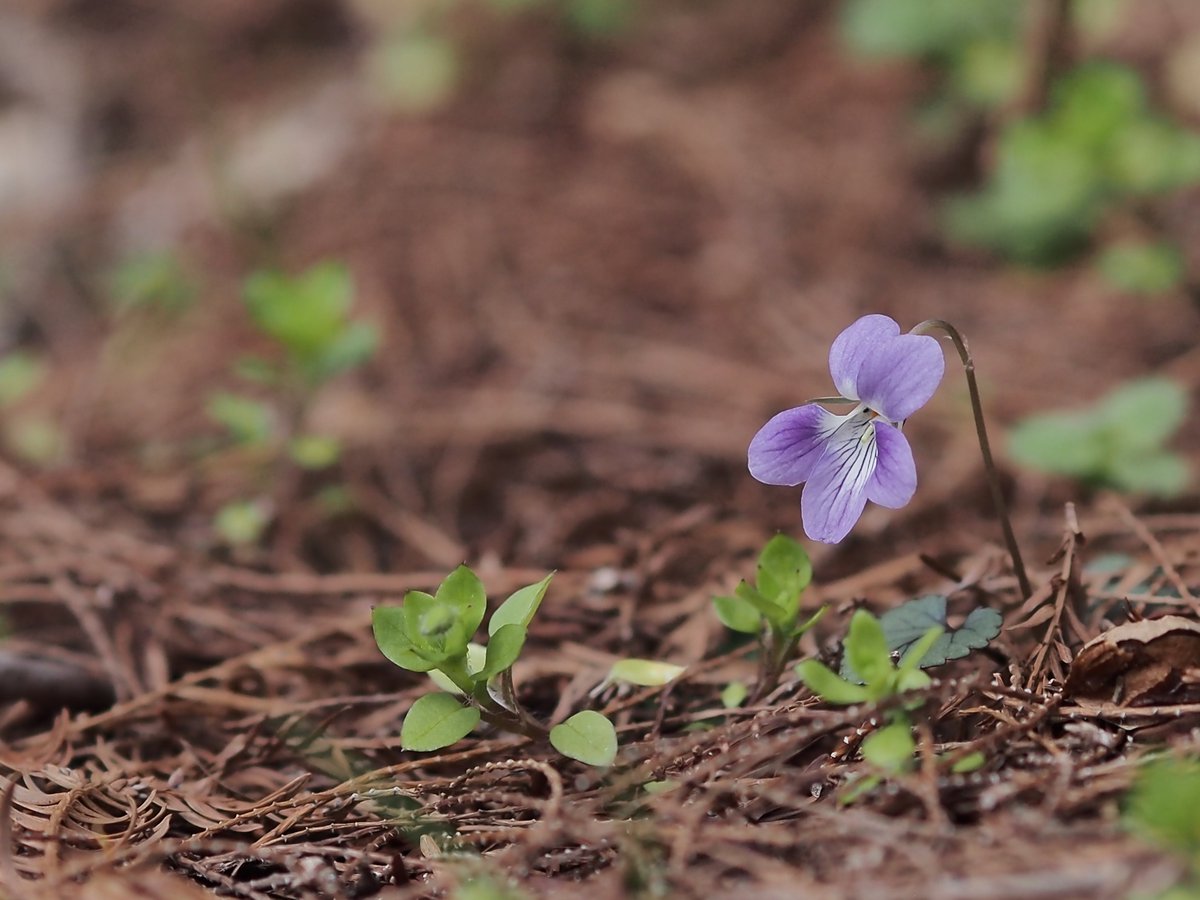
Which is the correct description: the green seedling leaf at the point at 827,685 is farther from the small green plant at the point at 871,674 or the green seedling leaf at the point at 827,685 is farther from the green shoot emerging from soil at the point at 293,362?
the green shoot emerging from soil at the point at 293,362

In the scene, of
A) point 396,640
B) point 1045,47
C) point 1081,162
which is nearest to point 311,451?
point 396,640

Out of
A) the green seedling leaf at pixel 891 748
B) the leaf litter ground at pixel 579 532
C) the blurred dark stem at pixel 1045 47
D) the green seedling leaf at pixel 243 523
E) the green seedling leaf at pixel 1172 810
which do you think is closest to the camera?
the green seedling leaf at pixel 1172 810

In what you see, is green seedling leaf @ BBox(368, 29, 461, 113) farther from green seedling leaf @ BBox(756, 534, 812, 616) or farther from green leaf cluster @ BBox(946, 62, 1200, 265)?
green seedling leaf @ BBox(756, 534, 812, 616)

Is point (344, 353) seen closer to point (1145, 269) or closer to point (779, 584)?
point (779, 584)

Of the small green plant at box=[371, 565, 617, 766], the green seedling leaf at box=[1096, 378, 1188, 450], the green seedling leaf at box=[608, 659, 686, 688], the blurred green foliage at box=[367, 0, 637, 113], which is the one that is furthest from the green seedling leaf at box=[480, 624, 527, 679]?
the blurred green foliage at box=[367, 0, 637, 113]

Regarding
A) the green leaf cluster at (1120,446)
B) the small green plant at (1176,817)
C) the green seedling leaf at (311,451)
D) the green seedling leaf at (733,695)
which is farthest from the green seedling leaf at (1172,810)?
the green seedling leaf at (311,451)
